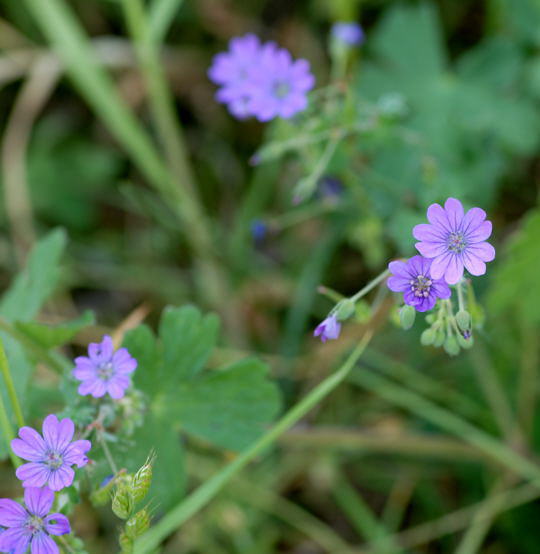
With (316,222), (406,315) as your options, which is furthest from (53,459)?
(316,222)

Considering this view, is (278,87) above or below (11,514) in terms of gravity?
above

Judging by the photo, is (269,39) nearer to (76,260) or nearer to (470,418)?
(76,260)

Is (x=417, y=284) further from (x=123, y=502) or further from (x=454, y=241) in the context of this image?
(x=123, y=502)

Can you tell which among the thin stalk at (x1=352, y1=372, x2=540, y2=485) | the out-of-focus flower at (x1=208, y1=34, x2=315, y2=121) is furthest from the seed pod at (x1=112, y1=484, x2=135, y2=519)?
the thin stalk at (x1=352, y1=372, x2=540, y2=485)

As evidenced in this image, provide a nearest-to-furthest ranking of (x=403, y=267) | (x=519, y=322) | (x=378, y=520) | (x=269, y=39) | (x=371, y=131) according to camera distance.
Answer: (x=403, y=267) → (x=371, y=131) → (x=519, y=322) → (x=378, y=520) → (x=269, y=39)

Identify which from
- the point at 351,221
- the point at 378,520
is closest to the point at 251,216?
the point at 351,221

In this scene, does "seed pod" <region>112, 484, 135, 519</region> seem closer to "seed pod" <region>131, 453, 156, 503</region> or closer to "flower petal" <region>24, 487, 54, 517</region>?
"seed pod" <region>131, 453, 156, 503</region>
